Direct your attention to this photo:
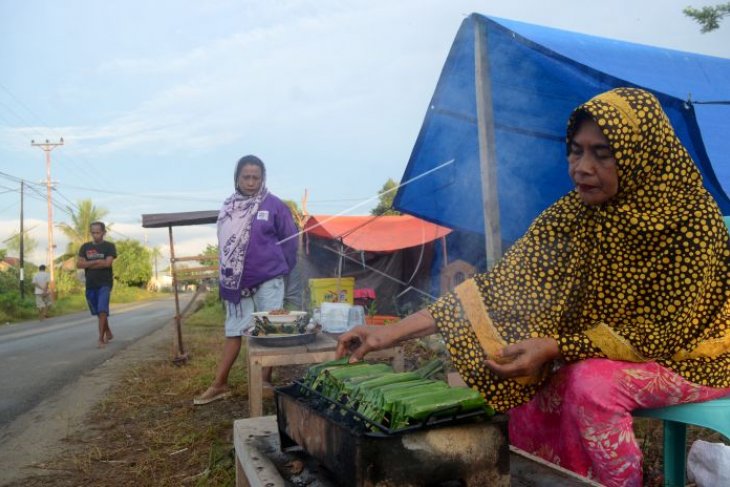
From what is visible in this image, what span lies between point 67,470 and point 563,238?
3.25 meters

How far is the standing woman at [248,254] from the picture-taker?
4.67 meters

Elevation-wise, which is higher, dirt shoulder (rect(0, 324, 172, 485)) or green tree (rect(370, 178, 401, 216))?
green tree (rect(370, 178, 401, 216))

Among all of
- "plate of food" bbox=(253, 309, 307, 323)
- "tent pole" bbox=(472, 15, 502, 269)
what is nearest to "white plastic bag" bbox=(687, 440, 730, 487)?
"tent pole" bbox=(472, 15, 502, 269)

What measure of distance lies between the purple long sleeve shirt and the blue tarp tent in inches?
60.3

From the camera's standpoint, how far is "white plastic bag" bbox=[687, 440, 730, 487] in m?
1.95

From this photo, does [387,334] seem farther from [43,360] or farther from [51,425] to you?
[43,360]

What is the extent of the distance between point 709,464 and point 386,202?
1415cm

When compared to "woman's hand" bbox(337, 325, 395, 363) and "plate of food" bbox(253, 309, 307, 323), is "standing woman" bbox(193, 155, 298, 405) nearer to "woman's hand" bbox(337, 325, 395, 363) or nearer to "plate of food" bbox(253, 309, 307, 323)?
"plate of food" bbox(253, 309, 307, 323)

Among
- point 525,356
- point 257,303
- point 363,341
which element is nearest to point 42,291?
point 257,303

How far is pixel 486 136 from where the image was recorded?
14.1 feet

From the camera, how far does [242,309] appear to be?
4.74 m

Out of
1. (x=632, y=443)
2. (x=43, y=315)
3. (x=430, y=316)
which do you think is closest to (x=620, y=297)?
(x=632, y=443)

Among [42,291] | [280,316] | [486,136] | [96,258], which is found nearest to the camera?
[280,316]

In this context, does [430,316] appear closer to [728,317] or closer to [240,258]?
[728,317]
